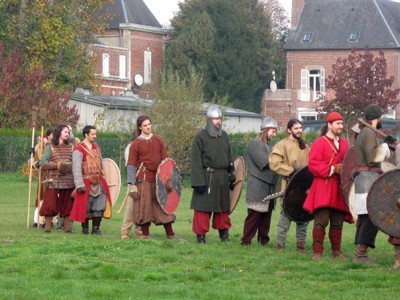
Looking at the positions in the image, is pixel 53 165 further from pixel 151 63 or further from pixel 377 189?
pixel 151 63

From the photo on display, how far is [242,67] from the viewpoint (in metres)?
79.8

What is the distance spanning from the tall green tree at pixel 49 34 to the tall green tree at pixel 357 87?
38.4ft

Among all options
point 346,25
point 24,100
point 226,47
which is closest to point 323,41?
point 346,25

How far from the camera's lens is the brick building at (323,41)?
256ft

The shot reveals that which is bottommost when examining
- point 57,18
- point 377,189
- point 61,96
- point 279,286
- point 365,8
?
point 279,286

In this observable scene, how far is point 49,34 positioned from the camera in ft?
172

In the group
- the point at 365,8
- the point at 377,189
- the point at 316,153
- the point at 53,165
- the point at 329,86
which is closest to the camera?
the point at 377,189

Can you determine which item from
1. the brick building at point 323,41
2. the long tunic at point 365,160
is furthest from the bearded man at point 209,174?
the brick building at point 323,41

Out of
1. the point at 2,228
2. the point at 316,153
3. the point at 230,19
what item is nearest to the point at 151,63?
the point at 230,19

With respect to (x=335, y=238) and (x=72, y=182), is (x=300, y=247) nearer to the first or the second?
(x=335, y=238)

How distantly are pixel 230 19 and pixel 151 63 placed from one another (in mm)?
7494

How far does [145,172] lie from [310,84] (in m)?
66.8

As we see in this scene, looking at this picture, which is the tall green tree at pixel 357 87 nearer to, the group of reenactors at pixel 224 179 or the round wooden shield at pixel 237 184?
Answer: the group of reenactors at pixel 224 179

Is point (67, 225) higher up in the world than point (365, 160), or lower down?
lower down
